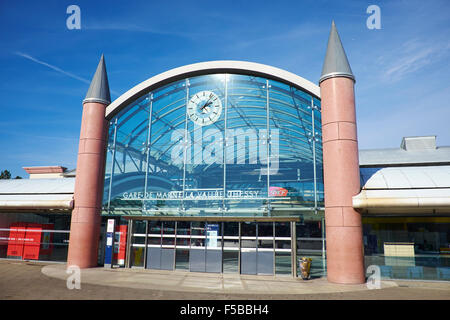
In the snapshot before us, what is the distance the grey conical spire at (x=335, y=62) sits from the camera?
16.6 m

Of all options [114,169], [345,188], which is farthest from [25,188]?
[345,188]

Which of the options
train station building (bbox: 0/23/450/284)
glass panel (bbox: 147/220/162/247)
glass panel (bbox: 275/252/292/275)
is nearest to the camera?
train station building (bbox: 0/23/450/284)

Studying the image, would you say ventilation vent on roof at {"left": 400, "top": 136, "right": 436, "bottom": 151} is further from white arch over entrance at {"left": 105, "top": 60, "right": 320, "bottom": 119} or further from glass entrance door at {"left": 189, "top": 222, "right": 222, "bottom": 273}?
glass entrance door at {"left": 189, "top": 222, "right": 222, "bottom": 273}

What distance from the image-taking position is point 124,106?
20.9 m

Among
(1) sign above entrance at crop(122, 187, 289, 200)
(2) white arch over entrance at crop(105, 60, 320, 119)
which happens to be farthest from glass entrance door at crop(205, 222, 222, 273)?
(2) white arch over entrance at crop(105, 60, 320, 119)

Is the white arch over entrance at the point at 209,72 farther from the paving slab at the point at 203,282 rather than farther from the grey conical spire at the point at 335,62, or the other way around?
the paving slab at the point at 203,282

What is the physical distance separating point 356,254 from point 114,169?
14.1m

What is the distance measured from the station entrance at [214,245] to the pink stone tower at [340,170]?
2050mm

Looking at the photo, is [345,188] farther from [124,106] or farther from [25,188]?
[25,188]

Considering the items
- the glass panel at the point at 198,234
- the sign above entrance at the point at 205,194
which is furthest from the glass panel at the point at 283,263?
the glass panel at the point at 198,234

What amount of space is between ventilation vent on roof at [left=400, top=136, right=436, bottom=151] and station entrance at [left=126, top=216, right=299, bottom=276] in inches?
985

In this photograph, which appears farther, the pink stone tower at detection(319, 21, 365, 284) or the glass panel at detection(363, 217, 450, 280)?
the glass panel at detection(363, 217, 450, 280)

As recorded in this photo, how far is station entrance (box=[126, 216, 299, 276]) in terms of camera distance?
16.9 m

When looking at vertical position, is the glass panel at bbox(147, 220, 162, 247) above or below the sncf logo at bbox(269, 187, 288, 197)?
below
